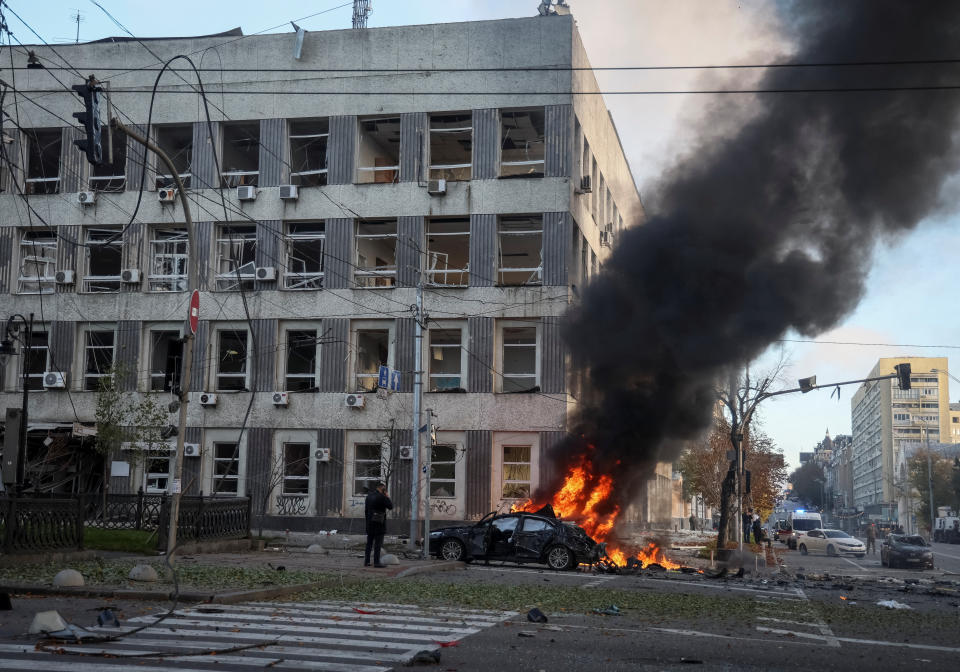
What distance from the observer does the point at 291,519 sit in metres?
34.8

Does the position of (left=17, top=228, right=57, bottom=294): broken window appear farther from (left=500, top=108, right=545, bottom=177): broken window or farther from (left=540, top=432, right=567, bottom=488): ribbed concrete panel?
(left=540, top=432, right=567, bottom=488): ribbed concrete panel

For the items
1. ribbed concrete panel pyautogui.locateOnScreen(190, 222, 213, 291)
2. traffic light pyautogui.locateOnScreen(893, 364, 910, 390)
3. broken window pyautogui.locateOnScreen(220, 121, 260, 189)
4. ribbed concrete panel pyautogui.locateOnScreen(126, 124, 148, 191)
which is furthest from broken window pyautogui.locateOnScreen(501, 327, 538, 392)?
ribbed concrete panel pyautogui.locateOnScreen(126, 124, 148, 191)

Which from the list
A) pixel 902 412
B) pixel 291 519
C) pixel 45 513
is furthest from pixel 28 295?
pixel 902 412

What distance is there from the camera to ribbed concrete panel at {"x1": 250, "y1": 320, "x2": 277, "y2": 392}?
117 feet

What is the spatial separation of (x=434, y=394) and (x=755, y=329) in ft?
39.9

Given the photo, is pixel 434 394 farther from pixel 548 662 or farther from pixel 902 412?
pixel 902 412

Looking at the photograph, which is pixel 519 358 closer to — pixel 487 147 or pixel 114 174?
pixel 487 147

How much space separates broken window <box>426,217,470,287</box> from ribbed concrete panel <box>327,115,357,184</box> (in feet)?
11.9

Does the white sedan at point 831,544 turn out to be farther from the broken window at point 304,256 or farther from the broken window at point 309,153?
the broken window at point 309,153

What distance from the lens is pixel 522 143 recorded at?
3738 cm

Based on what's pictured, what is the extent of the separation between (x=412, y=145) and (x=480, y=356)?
818cm

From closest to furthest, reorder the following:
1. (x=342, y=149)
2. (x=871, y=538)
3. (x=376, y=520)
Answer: (x=376, y=520) → (x=342, y=149) → (x=871, y=538)

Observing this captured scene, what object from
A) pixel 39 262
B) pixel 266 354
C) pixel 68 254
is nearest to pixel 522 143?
pixel 266 354

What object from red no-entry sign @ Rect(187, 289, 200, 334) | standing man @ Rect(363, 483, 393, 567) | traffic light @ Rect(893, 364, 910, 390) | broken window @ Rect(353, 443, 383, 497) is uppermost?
traffic light @ Rect(893, 364, 910, 390)
